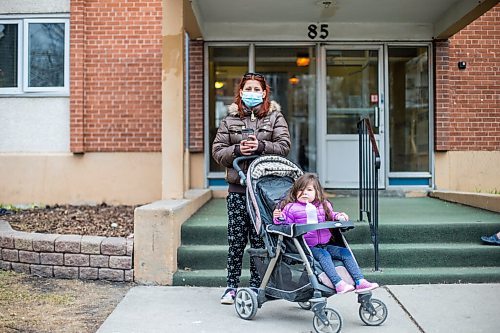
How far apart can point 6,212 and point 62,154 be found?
128 cm

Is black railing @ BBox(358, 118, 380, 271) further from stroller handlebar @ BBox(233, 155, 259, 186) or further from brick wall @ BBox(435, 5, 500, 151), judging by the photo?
brick wall @ BBox(435, 5, 500, 151)

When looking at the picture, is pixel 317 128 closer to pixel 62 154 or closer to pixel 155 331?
pixel 62 154

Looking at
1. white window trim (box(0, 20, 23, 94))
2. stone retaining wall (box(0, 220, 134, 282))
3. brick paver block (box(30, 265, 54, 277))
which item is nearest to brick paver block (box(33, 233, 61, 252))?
stone retaining wall (box(0, 220, 134, 282))

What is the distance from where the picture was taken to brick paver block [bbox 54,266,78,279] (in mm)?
5770

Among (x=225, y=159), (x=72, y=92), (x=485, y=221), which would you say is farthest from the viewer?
(x=72, y=92)

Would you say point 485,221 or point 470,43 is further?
point 470,43

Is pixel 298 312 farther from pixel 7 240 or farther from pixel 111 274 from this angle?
pixel 7 240

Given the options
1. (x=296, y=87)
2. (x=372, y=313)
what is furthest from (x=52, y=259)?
(x=296, y=87)

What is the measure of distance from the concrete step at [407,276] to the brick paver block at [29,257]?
1.45 meters

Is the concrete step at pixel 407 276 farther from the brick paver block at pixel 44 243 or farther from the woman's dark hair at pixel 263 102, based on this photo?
the woman's dark hair at pixel 263 102

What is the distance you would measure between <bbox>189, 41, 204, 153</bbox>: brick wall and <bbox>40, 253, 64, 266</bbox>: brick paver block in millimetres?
3463

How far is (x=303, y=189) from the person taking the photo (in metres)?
4.23

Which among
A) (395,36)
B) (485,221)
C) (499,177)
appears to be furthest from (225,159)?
(499,177)

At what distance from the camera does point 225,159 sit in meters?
4.75
